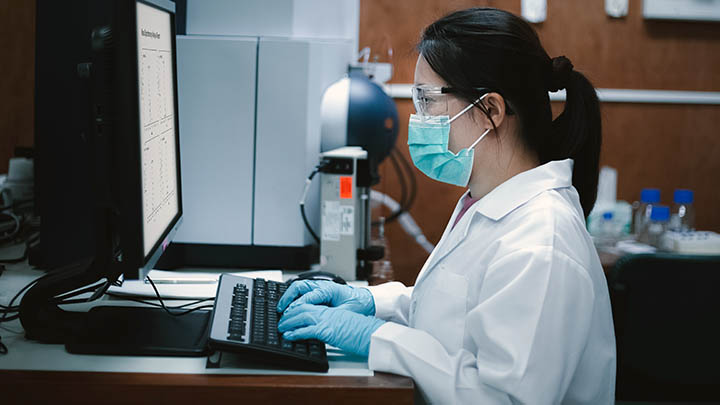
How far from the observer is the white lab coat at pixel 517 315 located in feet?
2.68

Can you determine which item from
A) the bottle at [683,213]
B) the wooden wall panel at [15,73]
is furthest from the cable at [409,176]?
the wooden wall panel at [15,73]

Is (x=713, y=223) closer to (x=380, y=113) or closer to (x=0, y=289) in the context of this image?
(x=380, y=113)

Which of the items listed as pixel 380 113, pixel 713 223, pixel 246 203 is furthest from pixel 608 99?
pixel 246 203

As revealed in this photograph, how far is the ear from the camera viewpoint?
103 cm

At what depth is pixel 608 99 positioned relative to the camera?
2824 millimetres

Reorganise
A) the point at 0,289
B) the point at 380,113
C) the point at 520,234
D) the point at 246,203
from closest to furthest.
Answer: the point at 520,234, the point at 0,289, the point at 246,203, the point at 380,113

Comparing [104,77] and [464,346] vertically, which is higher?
[104,77]

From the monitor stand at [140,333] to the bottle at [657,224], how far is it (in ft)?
6.02

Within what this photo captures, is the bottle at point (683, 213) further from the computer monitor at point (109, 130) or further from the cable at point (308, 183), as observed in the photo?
the computer monitor at point (109, 130)

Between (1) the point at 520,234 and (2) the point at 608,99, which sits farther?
→ (2) the point at 608,99

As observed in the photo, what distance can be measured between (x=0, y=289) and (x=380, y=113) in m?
1.02

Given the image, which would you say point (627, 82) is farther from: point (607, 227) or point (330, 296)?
point (330, 296)

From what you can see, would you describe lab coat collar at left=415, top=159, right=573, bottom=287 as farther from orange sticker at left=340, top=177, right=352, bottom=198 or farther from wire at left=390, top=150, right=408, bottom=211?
wire at left=390, top=150, right=408, bottom=211

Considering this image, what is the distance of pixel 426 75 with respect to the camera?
1076mm
